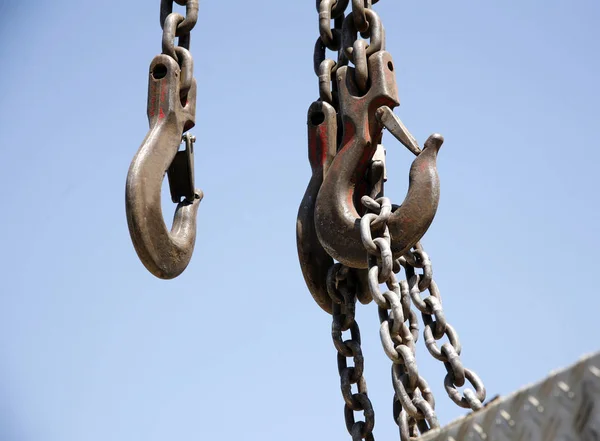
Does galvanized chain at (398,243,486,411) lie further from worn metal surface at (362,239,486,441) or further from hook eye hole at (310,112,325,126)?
hook eye hole at (310,112,325,126)

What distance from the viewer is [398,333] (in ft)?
8.73

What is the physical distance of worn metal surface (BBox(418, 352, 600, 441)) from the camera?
139cm

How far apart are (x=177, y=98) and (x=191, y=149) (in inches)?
9.3

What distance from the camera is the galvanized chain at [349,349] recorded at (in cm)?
290

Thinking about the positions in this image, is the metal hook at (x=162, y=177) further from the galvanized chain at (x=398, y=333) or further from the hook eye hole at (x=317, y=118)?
the galvanized chain at (x=398, y=333)

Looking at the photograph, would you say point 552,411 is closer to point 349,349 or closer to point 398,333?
point 398,333

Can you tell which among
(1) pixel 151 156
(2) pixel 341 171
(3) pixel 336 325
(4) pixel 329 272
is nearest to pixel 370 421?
(3) pixel 336 325

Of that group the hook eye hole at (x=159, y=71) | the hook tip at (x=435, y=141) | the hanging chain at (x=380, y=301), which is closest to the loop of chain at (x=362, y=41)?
the hanging chain at (x=380, y=301)

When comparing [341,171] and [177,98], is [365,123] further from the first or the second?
[177,98]

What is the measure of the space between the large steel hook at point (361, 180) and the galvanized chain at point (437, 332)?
107mm

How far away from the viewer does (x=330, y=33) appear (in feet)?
10.9

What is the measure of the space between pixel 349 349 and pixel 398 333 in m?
0.37

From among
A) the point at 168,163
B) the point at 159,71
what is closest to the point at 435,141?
the point at 168,163

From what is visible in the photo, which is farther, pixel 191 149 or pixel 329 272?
pixel 191 149
